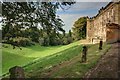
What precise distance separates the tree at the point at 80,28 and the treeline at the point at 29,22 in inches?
2783

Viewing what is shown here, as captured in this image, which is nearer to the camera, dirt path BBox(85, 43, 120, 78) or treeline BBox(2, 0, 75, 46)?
treeline BBox(2, 0, 75, 46)

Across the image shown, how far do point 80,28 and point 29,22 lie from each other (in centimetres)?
7411

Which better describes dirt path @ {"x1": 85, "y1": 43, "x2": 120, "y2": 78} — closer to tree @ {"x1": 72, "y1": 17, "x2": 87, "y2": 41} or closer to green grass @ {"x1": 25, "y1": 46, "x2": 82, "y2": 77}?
green grass @ {"x1": 25, "y1": 46, "x2": 82, "y2": 77}

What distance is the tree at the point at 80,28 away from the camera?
279ft

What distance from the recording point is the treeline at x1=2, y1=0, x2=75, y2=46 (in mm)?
13172

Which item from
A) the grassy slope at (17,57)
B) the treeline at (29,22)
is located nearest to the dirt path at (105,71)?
the treeline at (29,22)

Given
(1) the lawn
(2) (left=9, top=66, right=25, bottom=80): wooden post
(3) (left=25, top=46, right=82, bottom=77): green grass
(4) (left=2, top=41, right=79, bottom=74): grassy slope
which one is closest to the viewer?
(2) (left=9, top=66, right=25, bottom=80): wooden post

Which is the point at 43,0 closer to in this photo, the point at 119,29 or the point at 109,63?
the point at 109,63

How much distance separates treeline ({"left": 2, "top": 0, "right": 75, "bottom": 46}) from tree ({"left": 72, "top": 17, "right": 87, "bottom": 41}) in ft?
232

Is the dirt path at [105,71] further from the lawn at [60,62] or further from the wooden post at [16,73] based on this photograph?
the wooden post at [16,73]

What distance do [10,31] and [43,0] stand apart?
2.23m

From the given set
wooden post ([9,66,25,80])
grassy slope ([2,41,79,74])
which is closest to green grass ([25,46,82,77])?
grassy slope ([2,41,79,74])

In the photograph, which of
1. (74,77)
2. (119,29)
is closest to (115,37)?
(119,29)

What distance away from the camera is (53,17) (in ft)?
46.3
